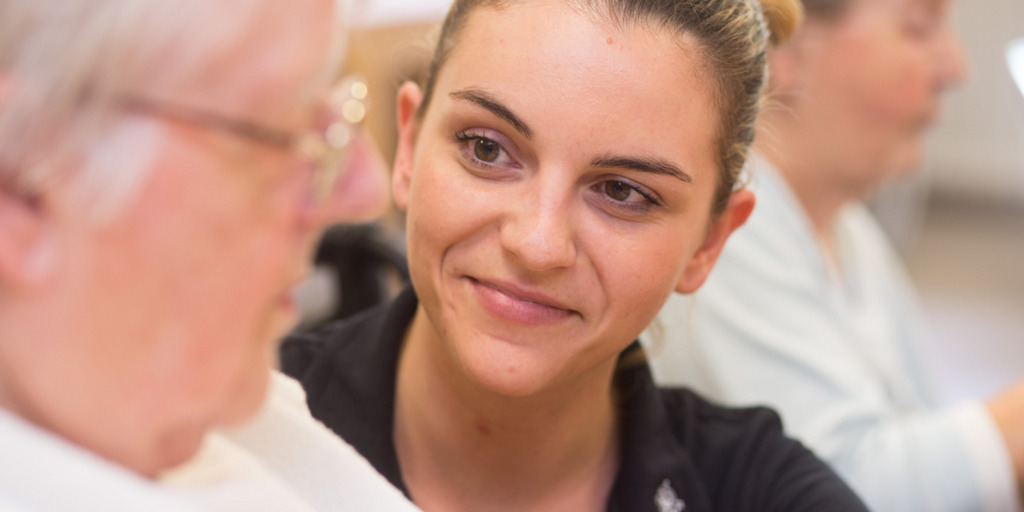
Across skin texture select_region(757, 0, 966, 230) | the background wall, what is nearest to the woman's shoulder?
skin texture select_region(757, 0, 966, 230)

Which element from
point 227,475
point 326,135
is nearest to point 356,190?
point 326,135

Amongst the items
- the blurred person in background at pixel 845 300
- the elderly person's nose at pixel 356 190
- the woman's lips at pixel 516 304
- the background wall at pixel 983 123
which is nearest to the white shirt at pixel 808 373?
the blurred person in background at pixel 845 300

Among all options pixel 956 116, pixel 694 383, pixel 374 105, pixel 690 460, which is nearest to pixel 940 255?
pixel 956 116

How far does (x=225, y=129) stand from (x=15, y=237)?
14cm

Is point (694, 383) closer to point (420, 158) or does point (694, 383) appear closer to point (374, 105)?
point (420, 158)

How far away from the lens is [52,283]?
60 cm

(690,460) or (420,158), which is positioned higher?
(420,158)

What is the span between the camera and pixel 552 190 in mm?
1010

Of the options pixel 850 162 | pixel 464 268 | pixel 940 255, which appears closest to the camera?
pixel 464 268

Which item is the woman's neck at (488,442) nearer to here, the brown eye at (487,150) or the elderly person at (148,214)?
the brown eye at (487,150)

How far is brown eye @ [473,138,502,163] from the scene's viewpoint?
3.50 ft

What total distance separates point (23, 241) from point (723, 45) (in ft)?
2.59

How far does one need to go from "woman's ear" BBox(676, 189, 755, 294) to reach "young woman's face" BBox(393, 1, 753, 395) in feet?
0.31

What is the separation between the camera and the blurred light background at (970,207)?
11.7 ft
